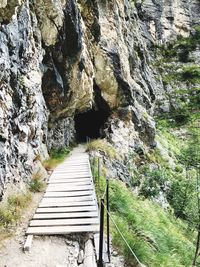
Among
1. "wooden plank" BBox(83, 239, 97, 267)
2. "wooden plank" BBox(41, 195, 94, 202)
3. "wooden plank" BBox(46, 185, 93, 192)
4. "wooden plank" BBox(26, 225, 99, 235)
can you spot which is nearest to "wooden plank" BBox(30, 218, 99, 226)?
"wooden plank" BBox(26, 225, 99, 235)

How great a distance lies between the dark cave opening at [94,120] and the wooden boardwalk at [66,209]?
51.8ft

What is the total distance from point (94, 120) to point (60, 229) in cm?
2327

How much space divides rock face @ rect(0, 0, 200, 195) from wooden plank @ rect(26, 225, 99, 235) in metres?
1.31

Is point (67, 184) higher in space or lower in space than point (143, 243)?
higher

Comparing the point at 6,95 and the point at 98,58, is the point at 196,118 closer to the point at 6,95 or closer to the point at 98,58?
the point at 98,58

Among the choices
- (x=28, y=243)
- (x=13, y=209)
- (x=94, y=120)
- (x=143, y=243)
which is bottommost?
(x=143, y=243)

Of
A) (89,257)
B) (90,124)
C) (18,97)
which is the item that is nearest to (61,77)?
(18,97)

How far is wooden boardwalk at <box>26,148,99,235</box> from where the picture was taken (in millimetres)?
7656

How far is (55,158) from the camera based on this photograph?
18594mm

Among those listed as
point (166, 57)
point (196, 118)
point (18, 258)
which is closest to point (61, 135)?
point (18, 258)

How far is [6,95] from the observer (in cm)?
923

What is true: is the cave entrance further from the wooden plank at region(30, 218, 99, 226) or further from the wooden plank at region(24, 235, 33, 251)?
the wooden plank at region(24, 235, 33, 251)

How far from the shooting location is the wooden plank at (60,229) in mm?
7496

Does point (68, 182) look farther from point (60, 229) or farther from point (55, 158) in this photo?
point (55, 158)
